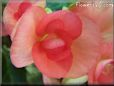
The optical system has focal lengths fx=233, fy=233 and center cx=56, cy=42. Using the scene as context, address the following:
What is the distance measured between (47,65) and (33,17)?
0.77ft

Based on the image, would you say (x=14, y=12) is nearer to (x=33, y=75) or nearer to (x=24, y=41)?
(x=24, y=41)

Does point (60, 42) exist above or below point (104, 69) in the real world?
above

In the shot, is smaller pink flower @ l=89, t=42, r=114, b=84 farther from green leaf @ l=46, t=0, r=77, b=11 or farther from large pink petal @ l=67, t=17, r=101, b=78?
green leaf @ l=46, t=0, r=77, b=11

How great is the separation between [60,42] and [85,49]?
121 mm

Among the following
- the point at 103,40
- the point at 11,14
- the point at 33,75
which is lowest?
the point at 33,75

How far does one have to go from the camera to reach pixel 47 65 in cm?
108

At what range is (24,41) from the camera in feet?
3.54

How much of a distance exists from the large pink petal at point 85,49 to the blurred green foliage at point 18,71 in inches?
5.4

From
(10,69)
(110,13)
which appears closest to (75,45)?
(110,13)

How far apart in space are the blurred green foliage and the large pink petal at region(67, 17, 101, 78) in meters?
0.14

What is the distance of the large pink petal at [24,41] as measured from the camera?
3.54ft

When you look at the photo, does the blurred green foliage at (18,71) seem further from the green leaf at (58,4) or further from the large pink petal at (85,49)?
the large pink petal at (85,49)

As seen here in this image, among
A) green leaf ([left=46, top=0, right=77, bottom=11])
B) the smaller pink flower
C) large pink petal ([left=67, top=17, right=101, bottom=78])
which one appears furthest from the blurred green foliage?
the smaller pink flower

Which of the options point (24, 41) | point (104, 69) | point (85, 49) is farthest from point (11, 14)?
point (104, 69)
